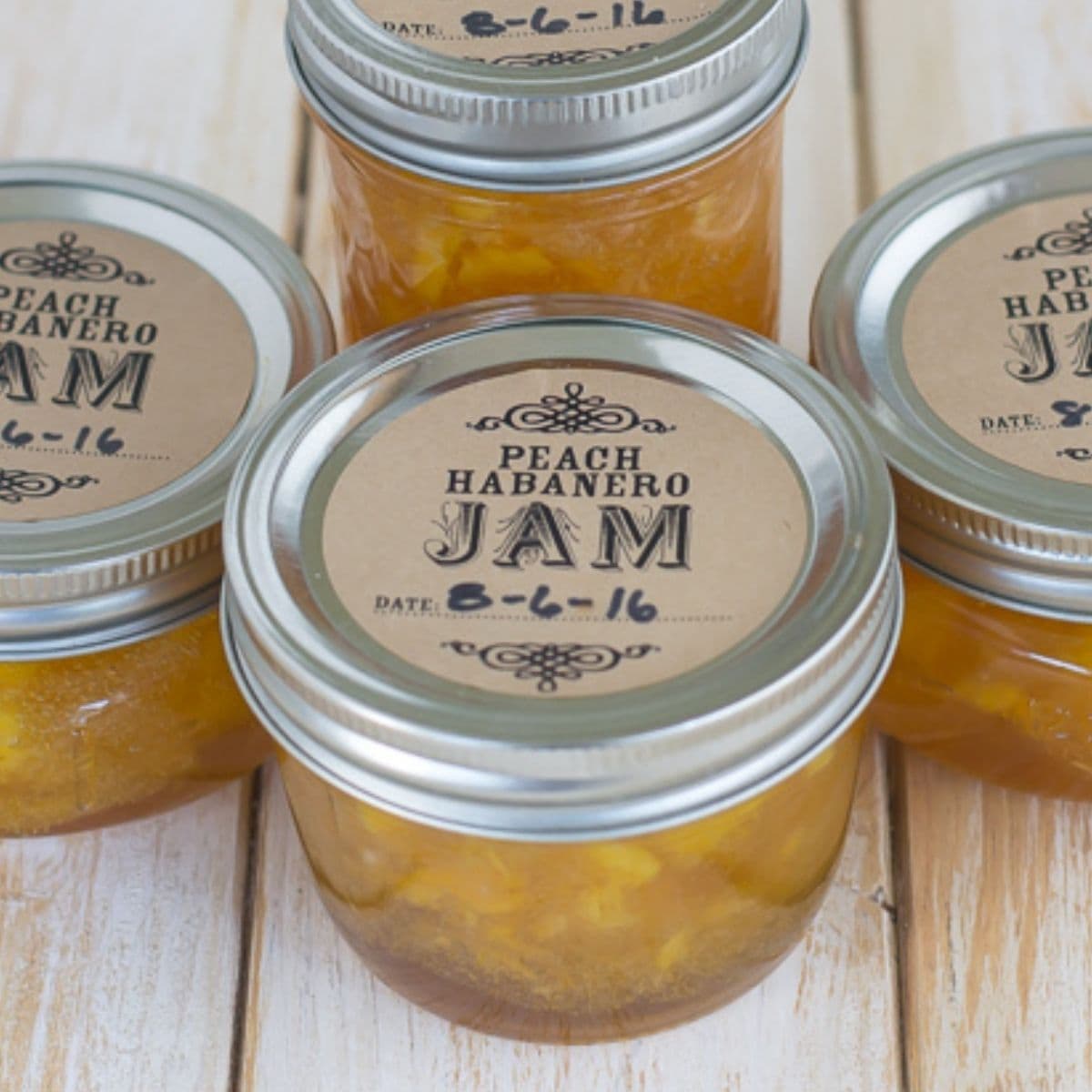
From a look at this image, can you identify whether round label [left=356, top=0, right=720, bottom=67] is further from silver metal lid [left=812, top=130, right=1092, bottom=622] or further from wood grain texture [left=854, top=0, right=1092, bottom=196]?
wood grain texture [left=854, top=0, right=1092, bottom=196]

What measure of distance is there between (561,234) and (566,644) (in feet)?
0.94

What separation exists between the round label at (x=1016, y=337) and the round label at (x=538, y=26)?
23 centimetres

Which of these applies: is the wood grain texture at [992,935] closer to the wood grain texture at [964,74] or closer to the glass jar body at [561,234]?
the glass jar body at [561,234]

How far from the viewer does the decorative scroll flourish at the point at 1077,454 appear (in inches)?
44.7

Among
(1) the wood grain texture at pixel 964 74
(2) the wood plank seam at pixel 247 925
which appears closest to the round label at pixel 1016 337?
(1) the wood grain texture at pixel 964 74

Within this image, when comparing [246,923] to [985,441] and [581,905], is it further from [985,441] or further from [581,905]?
[985,441]

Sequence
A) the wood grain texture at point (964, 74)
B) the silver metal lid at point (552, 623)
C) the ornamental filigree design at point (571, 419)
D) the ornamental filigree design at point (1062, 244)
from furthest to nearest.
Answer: the wood grain texture at point (964, 74) < the ornamental filigree design at point (1062, 244) < the ornamental filigree design at point (571, 419) < the silver metal lid at point (552, 623)

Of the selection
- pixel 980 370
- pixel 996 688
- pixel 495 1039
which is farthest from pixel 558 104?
pixel 495 1039

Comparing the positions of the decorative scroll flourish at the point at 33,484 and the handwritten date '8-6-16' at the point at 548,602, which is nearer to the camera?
the handwritten date '8-6-16' at the point at 548,602

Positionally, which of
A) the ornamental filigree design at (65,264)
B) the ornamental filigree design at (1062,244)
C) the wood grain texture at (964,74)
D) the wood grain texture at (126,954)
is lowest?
the wood grain texture at (126,954)

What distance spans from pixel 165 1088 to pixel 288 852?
170 mm

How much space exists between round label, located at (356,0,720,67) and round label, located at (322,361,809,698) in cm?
19

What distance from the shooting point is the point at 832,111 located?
5.55ft

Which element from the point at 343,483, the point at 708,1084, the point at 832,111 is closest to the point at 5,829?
the point at 343,483
